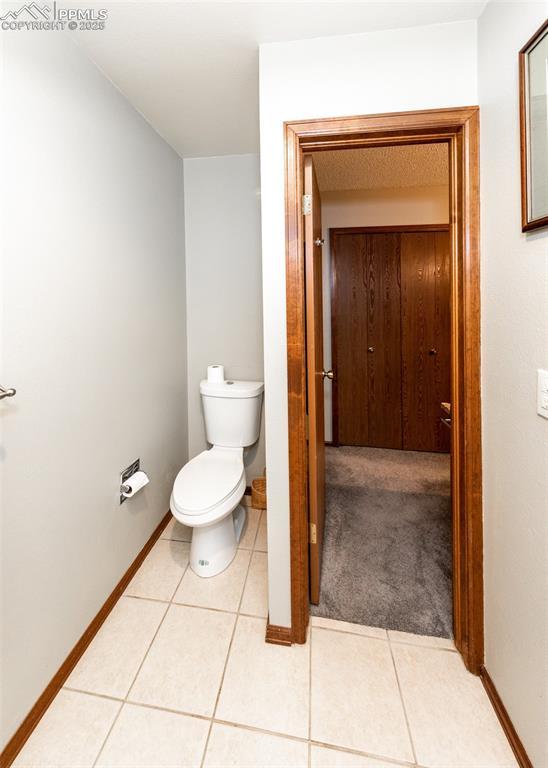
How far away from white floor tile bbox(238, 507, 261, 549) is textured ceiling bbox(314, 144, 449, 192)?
2.36 m

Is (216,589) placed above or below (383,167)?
below

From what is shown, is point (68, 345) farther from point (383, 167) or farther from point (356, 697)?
point (383, 167)

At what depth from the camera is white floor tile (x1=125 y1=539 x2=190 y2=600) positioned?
5.69 feet

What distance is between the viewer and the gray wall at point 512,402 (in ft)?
3.14

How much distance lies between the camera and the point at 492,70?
3.65 ft

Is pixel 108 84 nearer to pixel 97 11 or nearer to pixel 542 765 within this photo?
pixel 97 11

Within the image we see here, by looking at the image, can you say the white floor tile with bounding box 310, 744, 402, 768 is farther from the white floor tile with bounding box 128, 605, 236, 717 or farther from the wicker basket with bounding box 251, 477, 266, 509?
the wicker basket with bounding box 251, 477, 266, 509

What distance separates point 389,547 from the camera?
1971 mm

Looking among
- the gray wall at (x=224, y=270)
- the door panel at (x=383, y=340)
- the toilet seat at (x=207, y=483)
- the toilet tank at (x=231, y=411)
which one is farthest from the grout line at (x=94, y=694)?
the door panel at (x=383, y=340)

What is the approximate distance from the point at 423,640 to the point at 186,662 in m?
0.96

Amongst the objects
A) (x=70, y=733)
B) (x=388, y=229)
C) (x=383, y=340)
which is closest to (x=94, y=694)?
(x=70, y=733)

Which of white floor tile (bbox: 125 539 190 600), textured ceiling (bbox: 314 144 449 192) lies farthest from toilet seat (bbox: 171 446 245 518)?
textured ceiling (bbox: 314 144 449 192)

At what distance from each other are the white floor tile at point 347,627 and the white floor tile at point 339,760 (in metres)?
0.44

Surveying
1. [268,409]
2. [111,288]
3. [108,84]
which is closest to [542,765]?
[268,409]
